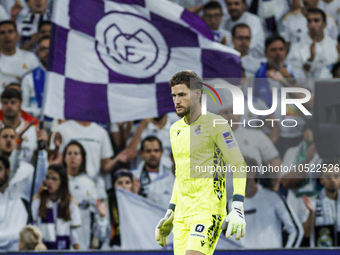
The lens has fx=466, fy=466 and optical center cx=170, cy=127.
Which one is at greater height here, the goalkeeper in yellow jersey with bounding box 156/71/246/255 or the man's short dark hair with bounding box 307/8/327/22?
the man's short dark hair with bounding box 307/8/327/22

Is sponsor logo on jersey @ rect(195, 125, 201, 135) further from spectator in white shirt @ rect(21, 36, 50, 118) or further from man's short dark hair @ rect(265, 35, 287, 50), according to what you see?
man's short dark hair @ rect(265, 35, 287, 50)

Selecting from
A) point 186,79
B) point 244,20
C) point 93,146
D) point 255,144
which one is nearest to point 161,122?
point 93,146

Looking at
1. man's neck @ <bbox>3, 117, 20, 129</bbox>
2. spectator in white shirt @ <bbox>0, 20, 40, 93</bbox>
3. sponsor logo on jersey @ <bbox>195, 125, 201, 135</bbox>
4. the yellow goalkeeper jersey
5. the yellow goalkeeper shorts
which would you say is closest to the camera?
the yellow goalkeeper shorts

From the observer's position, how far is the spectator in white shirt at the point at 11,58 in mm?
6844

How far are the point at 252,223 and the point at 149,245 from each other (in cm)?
149

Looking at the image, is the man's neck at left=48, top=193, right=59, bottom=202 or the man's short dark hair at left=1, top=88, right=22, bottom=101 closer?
the man's neck at left=48, top=193, right=59, bottom=202

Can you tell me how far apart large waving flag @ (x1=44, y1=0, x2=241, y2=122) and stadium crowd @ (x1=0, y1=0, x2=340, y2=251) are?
580 mm

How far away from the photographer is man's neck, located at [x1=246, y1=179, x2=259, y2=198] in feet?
21.9

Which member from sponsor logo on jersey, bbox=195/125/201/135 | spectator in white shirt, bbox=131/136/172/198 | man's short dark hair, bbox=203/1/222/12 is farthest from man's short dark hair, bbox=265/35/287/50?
sponsor logo on jersey, bbox=195/125/201/135

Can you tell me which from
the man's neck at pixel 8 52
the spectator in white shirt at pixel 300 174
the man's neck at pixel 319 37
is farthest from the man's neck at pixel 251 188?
the man's neck at pixel 8 52

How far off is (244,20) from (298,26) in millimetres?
902

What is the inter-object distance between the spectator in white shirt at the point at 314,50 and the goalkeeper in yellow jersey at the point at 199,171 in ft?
14.3

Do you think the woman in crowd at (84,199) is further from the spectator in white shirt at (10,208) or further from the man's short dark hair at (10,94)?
the man's short dark hair at (10,94)

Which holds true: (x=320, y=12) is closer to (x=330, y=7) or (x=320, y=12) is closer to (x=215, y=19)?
(x=330, y=7)
